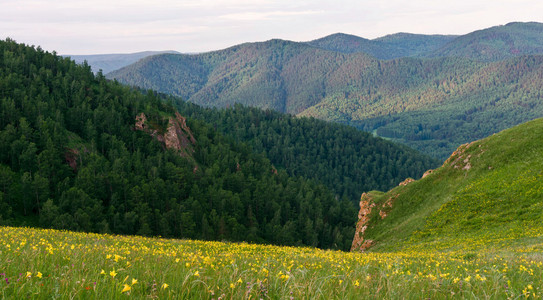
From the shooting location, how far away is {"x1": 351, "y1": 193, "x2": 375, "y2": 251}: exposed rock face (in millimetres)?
57122

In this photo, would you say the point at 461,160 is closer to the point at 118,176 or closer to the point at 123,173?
the point at 118,176

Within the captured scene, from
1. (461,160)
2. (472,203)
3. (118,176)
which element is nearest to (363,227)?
(461,160)

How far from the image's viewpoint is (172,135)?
15225 cm

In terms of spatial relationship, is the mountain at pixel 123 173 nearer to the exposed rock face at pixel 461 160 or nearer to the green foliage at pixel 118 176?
the green foliage at pixel 118 176

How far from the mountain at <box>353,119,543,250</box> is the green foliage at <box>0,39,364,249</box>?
61.5 meters

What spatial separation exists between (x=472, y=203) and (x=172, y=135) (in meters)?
130

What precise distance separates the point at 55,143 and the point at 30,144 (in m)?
8.96

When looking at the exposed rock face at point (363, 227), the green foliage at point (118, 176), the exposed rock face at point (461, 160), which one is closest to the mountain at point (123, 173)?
the green foliage at point (118, 176)

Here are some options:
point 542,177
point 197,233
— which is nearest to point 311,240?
point 197,233

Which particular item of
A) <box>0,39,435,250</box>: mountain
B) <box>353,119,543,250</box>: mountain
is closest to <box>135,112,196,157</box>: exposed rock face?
<box>0,39,435,250</box>: mountain

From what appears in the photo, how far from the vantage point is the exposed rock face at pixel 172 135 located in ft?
492

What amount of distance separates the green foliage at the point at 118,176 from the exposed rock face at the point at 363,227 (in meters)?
53.1

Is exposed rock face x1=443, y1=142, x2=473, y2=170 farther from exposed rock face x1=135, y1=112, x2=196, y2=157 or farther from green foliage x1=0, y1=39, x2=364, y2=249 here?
exposed rock face x1=135, y1=112, x2=196, y2=157

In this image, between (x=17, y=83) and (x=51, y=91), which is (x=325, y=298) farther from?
(x=51, y=91)
